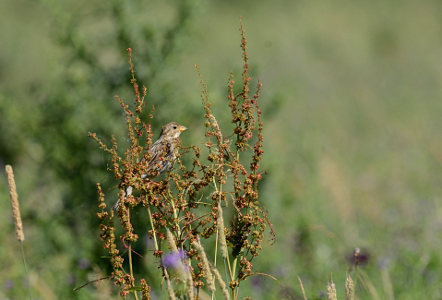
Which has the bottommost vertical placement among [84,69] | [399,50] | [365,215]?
[365,215]

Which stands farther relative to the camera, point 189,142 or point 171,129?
point 189,142

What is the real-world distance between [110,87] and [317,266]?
228 centimetres

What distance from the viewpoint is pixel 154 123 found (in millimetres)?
5250

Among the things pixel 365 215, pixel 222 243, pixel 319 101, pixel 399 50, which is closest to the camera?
pixel 222 243

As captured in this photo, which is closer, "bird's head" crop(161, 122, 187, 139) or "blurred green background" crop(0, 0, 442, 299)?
"bird's head" crop(161, 122, 187, 139)

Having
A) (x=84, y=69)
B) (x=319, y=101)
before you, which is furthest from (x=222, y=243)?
(x=319, y=101)

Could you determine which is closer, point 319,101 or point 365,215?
point 365,215

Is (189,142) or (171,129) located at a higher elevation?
(189,142)

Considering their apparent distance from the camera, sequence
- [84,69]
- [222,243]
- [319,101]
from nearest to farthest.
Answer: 1. [222,243]
2. [84,69]
3. [319,101]

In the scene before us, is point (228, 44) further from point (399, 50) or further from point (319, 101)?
point (319, 101)

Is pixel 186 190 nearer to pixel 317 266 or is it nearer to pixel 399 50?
pixel 317 266

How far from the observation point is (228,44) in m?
17.5

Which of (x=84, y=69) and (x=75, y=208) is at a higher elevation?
(x=84, y=69)

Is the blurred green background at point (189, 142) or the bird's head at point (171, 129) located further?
the blurred green background at point (189, 142)
